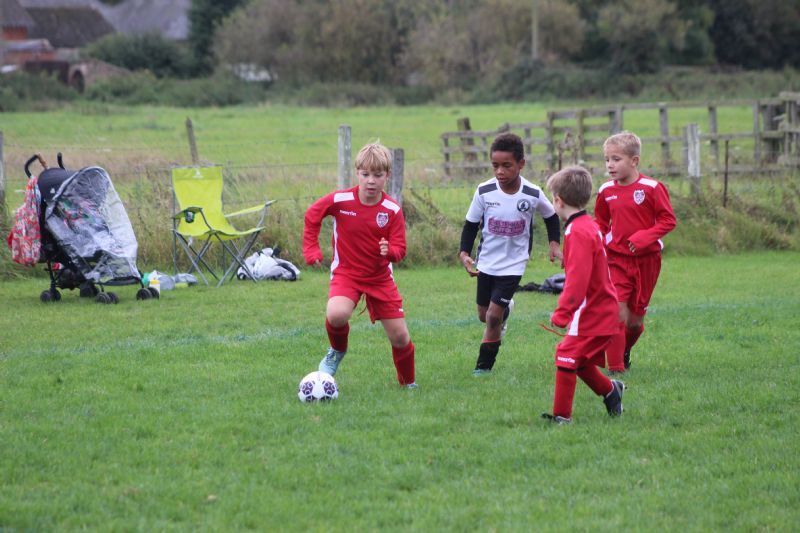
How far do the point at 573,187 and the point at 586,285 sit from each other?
62 cm

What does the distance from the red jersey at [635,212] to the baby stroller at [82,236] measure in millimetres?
5849

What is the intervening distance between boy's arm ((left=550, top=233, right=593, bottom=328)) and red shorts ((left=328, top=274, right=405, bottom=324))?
140cm

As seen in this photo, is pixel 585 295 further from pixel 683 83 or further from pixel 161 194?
pixel 683 83

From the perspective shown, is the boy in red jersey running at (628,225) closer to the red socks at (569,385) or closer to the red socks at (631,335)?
the red socks at (631,335)

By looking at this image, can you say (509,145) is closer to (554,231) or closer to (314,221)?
(554,231)

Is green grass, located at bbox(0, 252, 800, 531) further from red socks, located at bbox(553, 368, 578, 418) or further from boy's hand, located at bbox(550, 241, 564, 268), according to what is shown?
boy's hand, located at bbox(550, 241, 564, 268)

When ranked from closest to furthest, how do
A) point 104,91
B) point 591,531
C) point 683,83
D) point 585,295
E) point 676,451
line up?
point 591,531 → point 676,451 → point 585,295 → point 104,91 → point 683,83

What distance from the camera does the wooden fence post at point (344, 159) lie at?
14359 millimetres

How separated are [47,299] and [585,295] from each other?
7.34 m

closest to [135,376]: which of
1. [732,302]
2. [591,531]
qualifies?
[591,531]

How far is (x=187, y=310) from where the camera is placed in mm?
10711

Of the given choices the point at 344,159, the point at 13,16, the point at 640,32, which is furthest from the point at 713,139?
the point at 13,16

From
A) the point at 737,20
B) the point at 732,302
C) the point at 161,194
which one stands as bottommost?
the point at 732,302

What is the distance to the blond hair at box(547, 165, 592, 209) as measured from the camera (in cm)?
596
